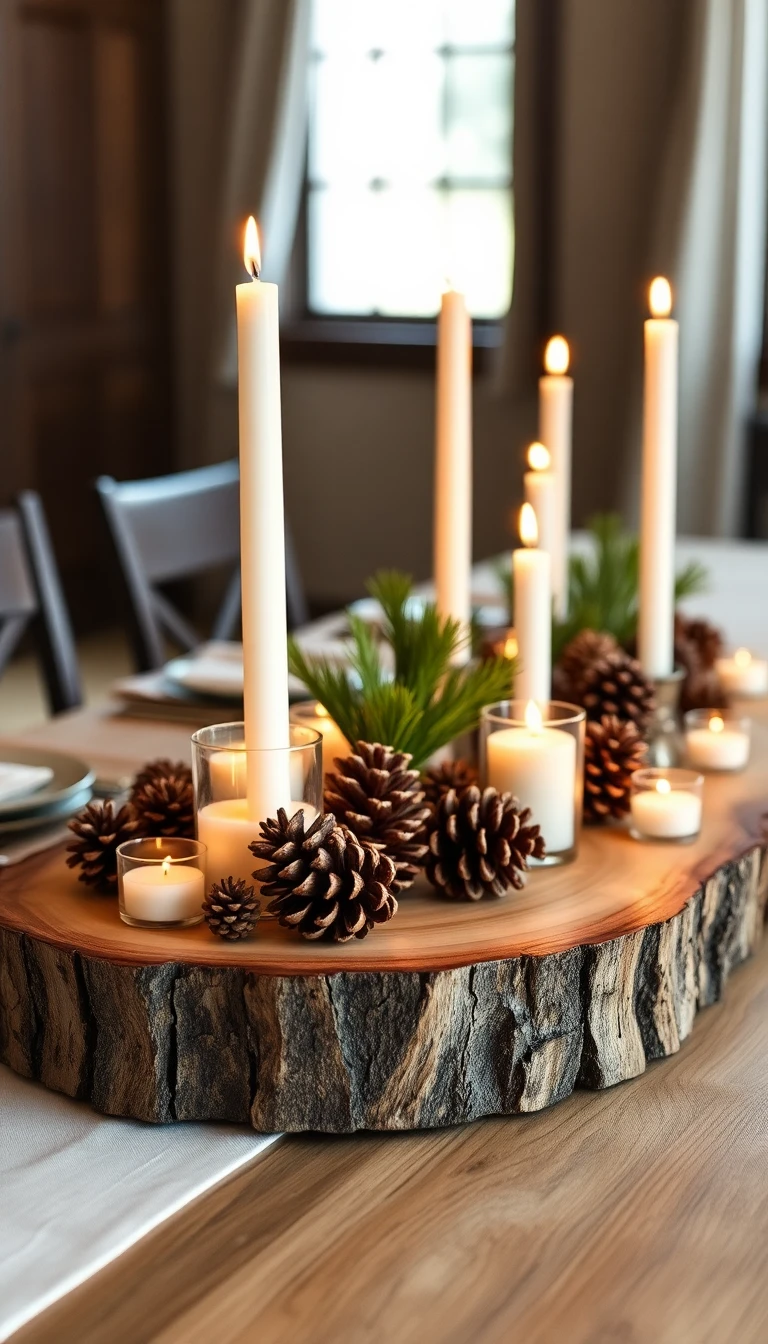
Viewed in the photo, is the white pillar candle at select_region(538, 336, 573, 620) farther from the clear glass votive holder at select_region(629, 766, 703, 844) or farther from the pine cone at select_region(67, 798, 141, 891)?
the pine cone at select_region(67, 798, 141, 891)

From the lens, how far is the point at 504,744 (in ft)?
2.93

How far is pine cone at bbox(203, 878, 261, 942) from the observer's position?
2.50 feet

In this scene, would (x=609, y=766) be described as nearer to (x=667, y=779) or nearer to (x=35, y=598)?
(x=667, y=779)

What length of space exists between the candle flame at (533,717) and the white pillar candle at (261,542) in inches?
6.8

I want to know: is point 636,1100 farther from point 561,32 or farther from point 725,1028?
point 561,32

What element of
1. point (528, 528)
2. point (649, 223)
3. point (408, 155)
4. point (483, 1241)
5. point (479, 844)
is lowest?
point (483, 1241)

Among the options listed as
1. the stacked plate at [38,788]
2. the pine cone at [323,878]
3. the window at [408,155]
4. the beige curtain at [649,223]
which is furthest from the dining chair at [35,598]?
the window at [408,155]

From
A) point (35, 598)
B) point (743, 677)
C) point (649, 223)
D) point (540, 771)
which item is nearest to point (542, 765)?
point (540, 771)

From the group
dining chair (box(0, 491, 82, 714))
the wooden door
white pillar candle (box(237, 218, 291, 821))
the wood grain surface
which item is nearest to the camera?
the wood grain surface

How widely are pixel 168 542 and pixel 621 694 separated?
43.4 inches

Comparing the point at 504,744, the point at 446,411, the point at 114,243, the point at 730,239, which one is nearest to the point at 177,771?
the point at 504,744

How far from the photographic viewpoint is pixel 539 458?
3.66 feet

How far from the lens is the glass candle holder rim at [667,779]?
95 centimetres

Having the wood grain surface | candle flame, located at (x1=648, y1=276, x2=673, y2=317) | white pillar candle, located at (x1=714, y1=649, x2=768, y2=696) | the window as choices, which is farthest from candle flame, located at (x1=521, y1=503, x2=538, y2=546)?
the window
